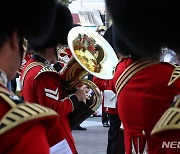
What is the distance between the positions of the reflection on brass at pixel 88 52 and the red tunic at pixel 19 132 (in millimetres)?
1959

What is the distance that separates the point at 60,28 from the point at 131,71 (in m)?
1.13

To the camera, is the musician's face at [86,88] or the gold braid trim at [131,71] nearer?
the gold braid trim at [131,71]

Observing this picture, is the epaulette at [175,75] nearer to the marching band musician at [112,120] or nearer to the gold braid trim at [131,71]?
the gold braid trim at [131,71]

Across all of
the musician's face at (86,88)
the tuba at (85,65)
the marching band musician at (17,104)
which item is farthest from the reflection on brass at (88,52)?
the marching band musician at (17,104)

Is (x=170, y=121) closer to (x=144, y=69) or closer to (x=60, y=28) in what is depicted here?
(x=144, y=69)

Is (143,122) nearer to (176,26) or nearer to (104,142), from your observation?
(176,26)

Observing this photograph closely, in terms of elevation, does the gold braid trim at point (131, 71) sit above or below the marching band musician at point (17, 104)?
below

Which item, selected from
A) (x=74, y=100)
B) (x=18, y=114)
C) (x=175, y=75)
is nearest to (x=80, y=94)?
(x=74, y=100)

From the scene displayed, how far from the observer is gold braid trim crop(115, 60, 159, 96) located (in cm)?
285

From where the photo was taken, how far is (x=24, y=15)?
1709 mm

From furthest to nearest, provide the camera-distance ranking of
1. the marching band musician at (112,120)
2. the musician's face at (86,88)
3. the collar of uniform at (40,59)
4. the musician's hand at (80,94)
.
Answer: the marching band musician at (112,120)
the musician's face at (86,88)
the musician's hand at (80,94)
the collar of uniform at (40,59)

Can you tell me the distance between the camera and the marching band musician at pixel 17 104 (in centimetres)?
145

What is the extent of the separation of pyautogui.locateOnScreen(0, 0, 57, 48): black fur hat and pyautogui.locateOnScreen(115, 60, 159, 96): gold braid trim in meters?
0.98

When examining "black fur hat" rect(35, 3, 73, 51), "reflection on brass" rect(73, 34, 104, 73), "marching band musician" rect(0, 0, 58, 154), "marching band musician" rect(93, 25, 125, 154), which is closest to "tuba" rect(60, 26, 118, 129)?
"reflection on brass" rect(73, 34, 104, 73)
